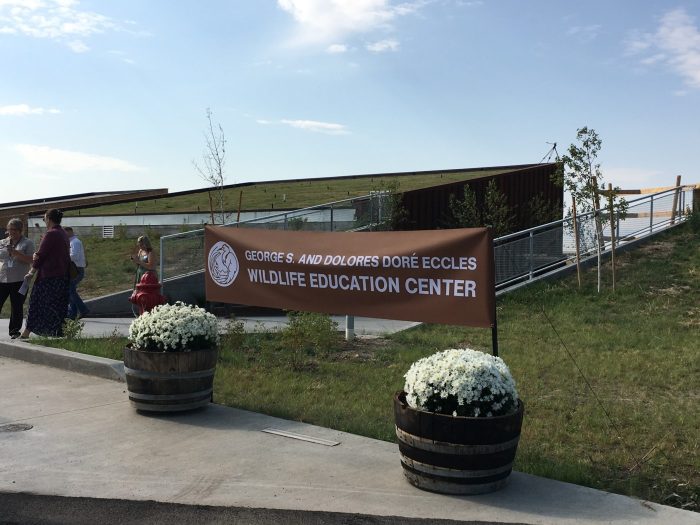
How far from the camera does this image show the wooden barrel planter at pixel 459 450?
14.4ft

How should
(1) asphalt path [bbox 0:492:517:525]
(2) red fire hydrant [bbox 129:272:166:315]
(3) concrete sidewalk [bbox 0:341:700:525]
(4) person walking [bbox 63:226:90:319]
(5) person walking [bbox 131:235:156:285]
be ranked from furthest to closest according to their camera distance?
(4) person walking [bbox 63:226:90:319] → (5) person walking [bbox 131:235:156:285] → (2) red fire hydrant [bbox 129:272:166:315] → (3) concrete sidewalk [bbox 0:341:700:525] → (1) asphalt path [bbox 0:492:517:525]

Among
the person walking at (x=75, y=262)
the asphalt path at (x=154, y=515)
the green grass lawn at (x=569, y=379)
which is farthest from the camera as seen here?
the person walking at (x=75, y=262)

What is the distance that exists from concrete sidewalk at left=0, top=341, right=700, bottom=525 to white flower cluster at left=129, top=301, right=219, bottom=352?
2.16ft

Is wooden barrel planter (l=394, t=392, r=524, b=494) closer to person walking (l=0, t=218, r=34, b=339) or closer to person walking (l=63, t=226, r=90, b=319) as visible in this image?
person walking (l=0, t=218, r=34, b=339)

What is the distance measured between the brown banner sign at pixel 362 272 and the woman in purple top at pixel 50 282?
9.15 feet

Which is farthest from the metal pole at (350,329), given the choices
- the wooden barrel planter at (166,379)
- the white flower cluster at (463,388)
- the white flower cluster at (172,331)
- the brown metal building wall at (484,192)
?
the brown metal building wall at (484,192)

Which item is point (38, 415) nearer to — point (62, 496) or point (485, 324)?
point (62, 496)

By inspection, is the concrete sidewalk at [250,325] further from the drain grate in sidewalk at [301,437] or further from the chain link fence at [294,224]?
the drain grate in sidewalk at [301,437]

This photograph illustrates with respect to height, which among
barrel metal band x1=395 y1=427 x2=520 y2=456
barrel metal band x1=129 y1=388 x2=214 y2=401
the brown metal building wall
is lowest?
barrel metal band x1=129 y1=388 x2=214 y2=401

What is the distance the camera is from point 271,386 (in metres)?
7.62

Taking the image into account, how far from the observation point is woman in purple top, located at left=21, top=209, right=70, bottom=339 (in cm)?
953

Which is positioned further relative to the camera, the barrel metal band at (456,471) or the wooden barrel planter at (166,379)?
the wooden barrel planter at (166,379)

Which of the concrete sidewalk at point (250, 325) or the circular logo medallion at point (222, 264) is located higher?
the circular logo medallion at point (222, 264)

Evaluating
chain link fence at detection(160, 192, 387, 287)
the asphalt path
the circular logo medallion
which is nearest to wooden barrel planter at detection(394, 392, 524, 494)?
the asphalt path
